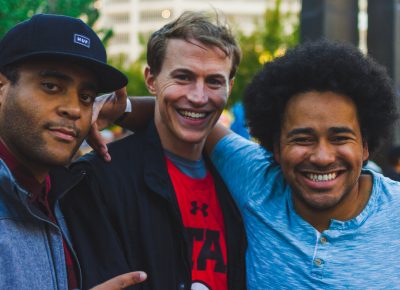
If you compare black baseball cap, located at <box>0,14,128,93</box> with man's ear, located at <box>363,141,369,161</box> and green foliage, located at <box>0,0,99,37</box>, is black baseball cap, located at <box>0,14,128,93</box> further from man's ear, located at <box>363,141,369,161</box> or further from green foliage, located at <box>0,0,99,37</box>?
green foliage, located at <box>0,0,99,37</box>

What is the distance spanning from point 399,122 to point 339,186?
81cm

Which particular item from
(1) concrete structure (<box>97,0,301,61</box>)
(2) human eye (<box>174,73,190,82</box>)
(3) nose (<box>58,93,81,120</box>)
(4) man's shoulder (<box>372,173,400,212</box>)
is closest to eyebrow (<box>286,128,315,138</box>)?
(4) man's shoulder (<box>372,173,400,212</box>)

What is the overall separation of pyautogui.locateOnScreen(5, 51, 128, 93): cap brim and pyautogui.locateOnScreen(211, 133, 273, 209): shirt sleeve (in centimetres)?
98

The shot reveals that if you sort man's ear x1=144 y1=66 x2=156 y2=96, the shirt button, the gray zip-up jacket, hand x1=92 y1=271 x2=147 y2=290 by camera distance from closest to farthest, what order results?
the gray zip-up jacket < hand x1=92 y1=271 x2=147 y2=290 < the shirt button < man's ear x1=144 y1=66 x2=156 y2=96

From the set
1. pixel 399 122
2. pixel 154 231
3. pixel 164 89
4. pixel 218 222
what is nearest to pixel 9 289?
pixel 154 231

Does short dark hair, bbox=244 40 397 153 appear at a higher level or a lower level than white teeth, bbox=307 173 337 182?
higher

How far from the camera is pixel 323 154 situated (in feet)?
10.2

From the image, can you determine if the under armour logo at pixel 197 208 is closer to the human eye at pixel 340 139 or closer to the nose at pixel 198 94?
the nose at pixel 198 94

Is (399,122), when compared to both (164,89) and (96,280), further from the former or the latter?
(96,280)

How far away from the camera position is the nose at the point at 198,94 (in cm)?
355

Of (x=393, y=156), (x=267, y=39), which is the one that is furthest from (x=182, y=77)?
(x=267, y=39)

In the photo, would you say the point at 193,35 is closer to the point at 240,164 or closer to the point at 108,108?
the point at 108,108

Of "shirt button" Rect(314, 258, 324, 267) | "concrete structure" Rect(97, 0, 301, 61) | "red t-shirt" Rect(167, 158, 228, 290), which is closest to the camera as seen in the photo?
"shirt button" Rect(314, 258, 324, 267)

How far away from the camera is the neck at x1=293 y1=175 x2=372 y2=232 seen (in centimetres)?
323
